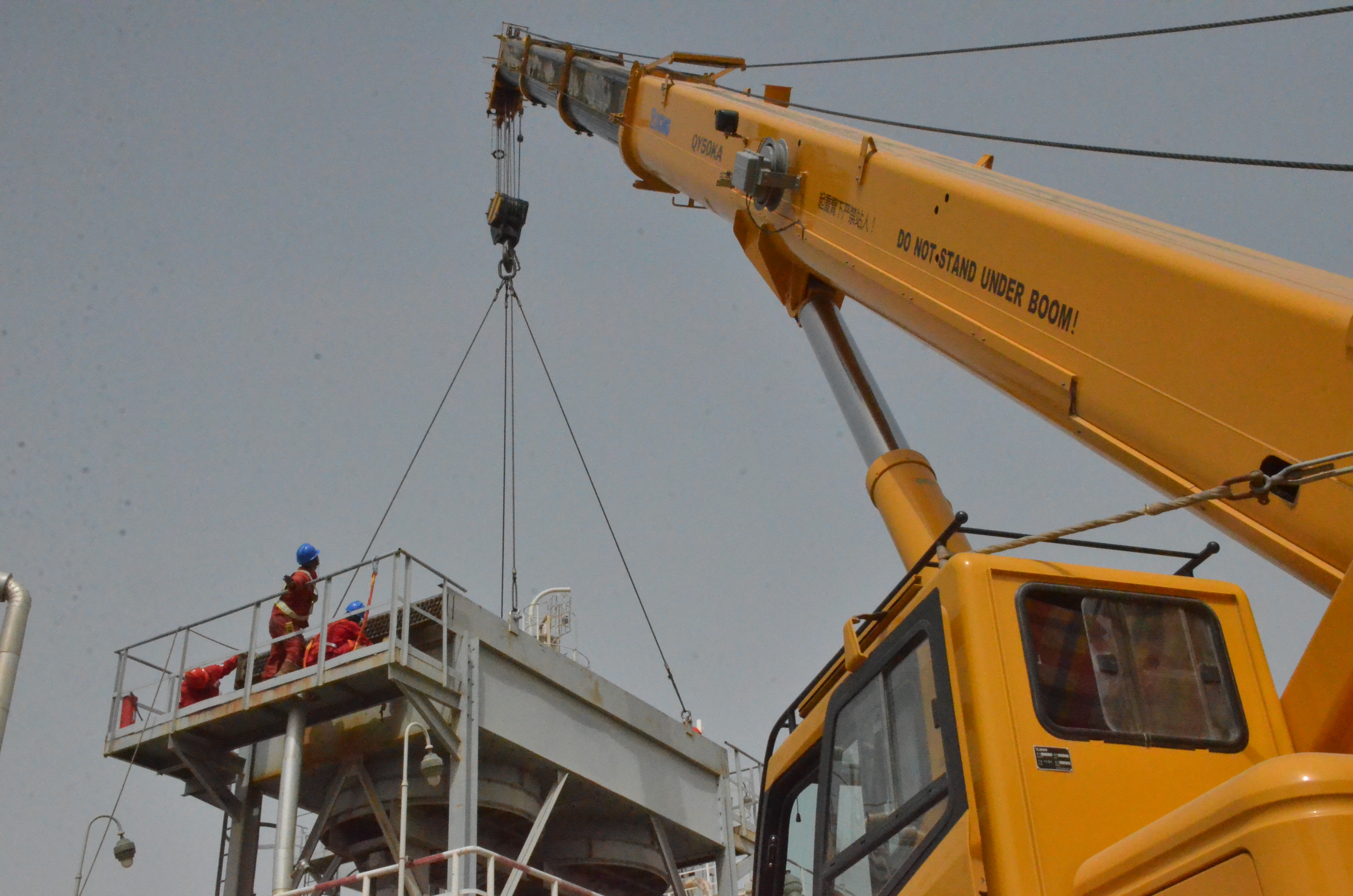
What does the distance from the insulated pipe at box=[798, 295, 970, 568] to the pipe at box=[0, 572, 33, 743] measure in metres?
4.70

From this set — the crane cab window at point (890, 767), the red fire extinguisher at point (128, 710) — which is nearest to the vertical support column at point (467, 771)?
the red fire extinguisher at point (128, 710)

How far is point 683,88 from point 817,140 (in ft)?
11.5

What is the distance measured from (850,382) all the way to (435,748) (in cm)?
782

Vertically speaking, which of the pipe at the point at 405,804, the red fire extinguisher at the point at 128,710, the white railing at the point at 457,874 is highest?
the red fire extinguisher at the point at 128,710

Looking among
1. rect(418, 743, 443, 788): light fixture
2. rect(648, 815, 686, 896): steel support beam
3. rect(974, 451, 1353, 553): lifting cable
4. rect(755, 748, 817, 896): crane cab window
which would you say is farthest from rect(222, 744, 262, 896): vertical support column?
rect(974, 451, 1353, 553): lifting cable

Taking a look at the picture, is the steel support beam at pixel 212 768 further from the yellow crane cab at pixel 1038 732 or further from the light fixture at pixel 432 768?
the yellow crane cab at pixel 1038 732

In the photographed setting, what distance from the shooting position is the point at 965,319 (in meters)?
7.19

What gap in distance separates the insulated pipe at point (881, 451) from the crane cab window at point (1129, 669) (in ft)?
4.73

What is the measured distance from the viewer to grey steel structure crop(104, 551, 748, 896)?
48.0 feet

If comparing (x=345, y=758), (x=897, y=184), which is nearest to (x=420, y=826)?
(x=345, y=758)

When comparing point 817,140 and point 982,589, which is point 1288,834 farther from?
point 817,140

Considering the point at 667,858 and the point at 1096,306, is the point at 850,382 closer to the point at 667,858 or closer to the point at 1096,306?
the point at 1096,306

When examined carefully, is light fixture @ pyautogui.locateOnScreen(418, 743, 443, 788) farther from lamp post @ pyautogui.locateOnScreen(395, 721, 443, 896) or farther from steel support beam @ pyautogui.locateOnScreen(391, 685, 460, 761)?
steel support beam @ pyautogui.locateOnScreen(391, 685, 460, 761)

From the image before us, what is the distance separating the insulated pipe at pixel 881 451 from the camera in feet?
25.3
